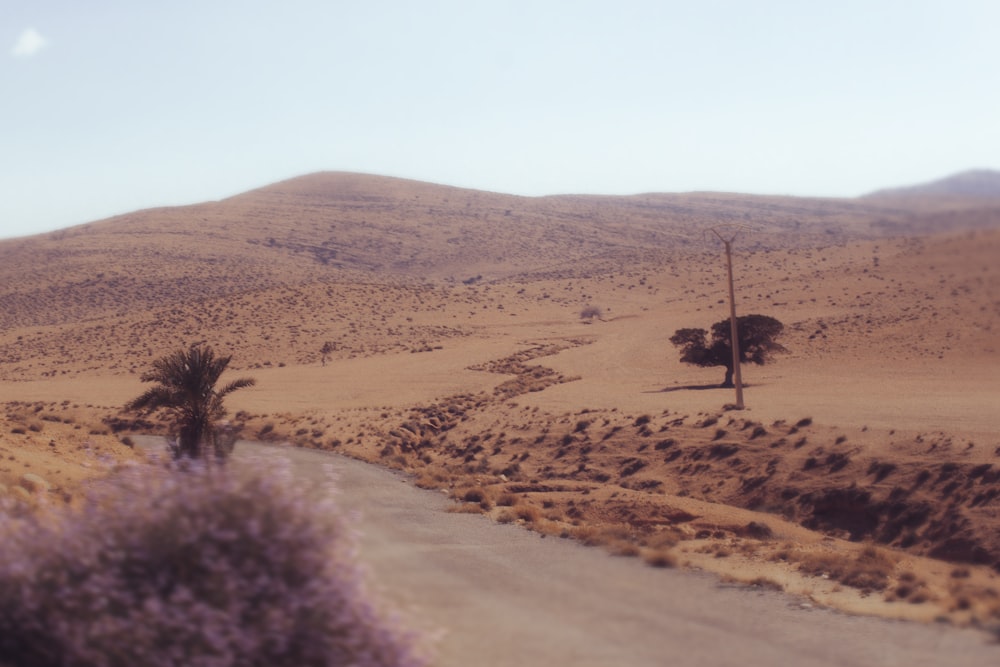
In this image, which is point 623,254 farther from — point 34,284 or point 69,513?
point 69,513

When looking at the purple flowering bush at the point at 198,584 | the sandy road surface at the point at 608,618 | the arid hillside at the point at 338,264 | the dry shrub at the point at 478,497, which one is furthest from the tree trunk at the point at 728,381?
the purple flowering bush at the point at 198,584

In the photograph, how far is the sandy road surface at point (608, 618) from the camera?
10.3m

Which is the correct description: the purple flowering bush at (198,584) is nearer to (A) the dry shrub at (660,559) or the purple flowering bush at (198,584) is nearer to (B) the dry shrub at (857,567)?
(A) the dry shrub at (660,559)

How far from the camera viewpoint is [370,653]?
772 cm

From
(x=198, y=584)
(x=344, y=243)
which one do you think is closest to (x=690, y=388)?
(x=198, y=584)

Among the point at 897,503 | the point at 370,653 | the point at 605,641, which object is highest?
the point at 370,653

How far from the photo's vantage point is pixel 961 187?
39.7 feet

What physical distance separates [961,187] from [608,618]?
658 centimetres

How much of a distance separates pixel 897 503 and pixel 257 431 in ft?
95.2

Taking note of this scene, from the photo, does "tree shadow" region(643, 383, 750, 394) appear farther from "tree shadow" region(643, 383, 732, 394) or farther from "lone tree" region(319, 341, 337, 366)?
"lone tree" region(319, 341, 337, 366)

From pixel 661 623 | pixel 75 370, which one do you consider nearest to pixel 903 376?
pixel 661 623

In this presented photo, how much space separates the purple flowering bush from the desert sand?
302 inches

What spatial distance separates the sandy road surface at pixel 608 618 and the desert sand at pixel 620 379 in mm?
758

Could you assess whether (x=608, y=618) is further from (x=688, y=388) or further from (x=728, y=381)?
(x=728, y=381)
